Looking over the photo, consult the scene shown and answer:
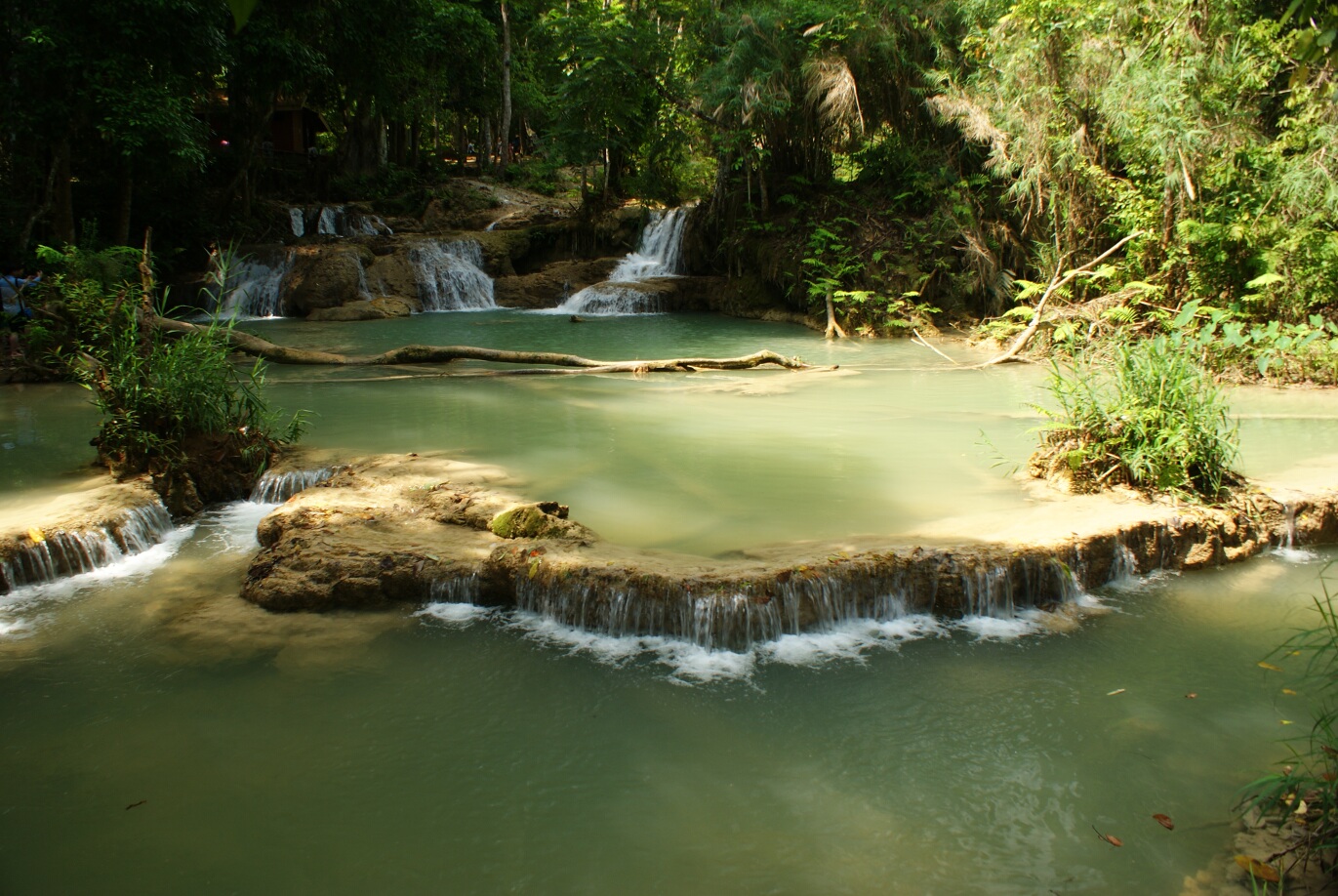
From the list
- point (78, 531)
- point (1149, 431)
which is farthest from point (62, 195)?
point (1149, 431)

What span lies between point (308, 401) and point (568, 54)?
51.1 ft

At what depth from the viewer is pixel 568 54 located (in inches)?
885

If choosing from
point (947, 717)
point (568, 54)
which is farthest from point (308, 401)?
point (568, 54)

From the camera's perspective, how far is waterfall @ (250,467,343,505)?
6824 mm

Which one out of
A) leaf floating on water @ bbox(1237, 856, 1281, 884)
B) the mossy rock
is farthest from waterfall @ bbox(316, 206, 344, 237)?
leaf floating on water @ bbox(1237, 856, 1281, 884)

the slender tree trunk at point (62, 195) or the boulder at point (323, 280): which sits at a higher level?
the slender tree trunk at point (62, 195)

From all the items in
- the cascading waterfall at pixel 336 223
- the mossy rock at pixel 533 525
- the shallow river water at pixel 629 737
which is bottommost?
the shallow river water at pixel 629 737

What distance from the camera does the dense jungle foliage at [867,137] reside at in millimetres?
11141

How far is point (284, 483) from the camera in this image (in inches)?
270

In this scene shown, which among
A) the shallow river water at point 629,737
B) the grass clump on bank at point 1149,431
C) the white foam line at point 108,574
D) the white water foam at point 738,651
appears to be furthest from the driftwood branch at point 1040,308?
the white foam line at point 108,574

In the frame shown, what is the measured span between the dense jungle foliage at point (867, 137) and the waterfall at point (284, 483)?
19.7ft

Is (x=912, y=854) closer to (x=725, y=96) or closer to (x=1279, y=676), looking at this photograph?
(x=1279, y=676)

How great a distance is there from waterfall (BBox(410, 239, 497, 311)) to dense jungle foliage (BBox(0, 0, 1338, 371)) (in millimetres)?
3732

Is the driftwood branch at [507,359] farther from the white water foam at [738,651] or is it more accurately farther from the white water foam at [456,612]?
the white water foam at [738,651]
